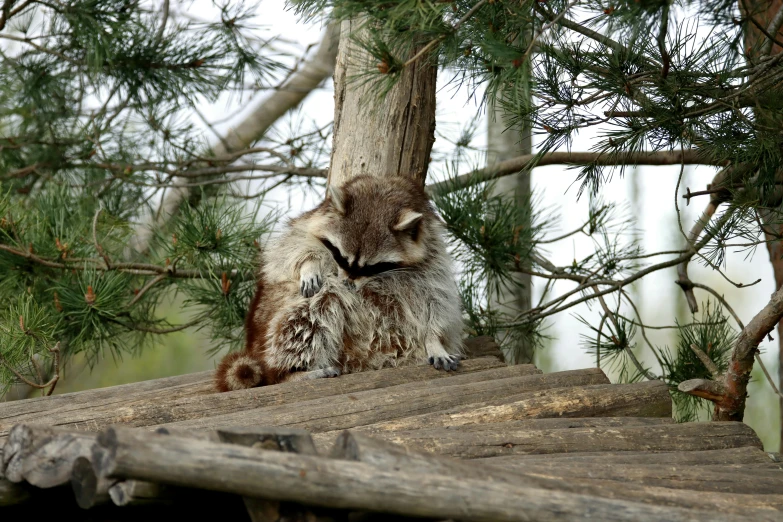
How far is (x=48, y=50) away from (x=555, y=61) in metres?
3.13

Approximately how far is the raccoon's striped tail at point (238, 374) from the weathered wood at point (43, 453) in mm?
1406

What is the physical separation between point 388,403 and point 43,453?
4.13 ft

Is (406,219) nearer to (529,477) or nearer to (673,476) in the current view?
(673,476)

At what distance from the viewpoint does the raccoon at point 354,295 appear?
145 inches

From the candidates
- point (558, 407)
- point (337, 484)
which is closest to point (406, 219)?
point (558, 407)

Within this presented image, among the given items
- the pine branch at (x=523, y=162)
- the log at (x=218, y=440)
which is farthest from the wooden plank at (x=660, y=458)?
the pine branch at (x=523, y=162)

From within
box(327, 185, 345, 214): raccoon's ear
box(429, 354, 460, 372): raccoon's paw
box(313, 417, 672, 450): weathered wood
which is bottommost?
box(313, 417, 672, 450): weathered wood

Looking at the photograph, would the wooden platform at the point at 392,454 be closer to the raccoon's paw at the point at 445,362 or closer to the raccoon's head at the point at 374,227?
the raccoon's paw at the point at 445,362

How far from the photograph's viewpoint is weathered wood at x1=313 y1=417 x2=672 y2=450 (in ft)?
8.62

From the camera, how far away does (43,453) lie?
2.11 meters

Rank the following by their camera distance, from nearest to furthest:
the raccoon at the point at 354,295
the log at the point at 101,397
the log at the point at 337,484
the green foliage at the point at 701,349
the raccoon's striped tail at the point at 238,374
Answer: the log at the point at 337,484, the log at the point at 101,397, the raccoon's striped tail at the point at 238,374, the raccoon at the point at 354,295, the green foliage at the point at 701,349

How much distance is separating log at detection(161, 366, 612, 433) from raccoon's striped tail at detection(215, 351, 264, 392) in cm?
40

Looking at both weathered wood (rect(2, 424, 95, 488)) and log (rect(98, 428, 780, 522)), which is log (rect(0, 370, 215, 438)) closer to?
weathered wood (rect(2, 424, 95, 488))

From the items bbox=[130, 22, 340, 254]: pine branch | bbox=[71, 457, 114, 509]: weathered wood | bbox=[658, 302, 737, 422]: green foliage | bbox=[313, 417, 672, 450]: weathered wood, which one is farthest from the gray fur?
bbox=[130, 22, 340, 254]: pine branch
